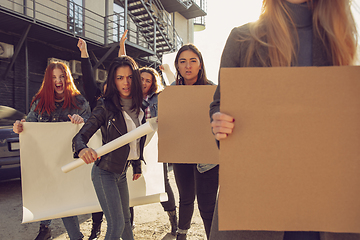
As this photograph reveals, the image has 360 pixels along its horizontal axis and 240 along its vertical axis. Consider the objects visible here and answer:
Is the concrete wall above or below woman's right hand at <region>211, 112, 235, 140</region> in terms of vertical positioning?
above

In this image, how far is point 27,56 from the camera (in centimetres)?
870

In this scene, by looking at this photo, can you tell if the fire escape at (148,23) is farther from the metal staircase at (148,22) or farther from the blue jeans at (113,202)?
the blue jeans at (113,202)

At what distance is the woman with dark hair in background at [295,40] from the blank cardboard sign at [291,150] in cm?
10

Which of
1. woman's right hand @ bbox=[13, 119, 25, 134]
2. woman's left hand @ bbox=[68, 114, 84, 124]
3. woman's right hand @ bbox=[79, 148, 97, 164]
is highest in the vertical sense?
woman's left hand @ bbox=[68, 114, 84, 124]

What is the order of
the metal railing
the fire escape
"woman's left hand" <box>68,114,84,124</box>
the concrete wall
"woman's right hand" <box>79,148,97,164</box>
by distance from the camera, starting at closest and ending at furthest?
"woman's right hand" <box>79,148,97,164</box>, "woman's left hand" <box>68,114,84,124</box>, the metal railing, the concrete wall, the fire escape

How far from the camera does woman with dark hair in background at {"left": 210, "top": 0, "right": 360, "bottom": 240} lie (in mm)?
935

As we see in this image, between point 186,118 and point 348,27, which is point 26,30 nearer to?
point 186,118

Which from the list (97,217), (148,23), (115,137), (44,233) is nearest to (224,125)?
(115,137)

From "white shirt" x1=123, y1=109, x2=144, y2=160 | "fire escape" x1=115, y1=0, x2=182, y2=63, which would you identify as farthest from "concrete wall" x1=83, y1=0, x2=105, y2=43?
"white shirt" x1=123, y1=109, x2=144, y2=160

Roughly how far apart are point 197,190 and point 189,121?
727 mm

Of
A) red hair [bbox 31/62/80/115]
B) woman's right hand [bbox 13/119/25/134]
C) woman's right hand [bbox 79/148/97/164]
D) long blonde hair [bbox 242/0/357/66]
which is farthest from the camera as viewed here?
red hair [bbox 31/62/80/115]

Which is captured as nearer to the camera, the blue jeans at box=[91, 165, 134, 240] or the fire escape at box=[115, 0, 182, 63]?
the blue jeans at box=[91, 165, 134, 240]

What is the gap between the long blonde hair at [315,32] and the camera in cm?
93

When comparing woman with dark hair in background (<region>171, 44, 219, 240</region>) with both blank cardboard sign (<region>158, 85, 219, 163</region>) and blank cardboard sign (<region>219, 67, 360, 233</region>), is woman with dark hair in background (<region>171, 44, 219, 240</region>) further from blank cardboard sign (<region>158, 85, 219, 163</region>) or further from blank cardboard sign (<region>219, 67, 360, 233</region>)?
blank cardboard sign (<region>219, 67, 360, 233</region>)
